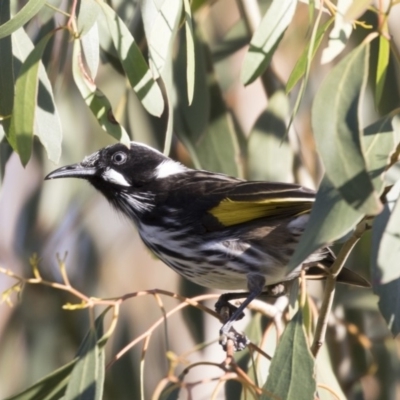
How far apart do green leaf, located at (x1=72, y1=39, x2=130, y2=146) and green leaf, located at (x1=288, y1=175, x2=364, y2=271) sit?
1.83ft

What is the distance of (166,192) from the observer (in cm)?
310

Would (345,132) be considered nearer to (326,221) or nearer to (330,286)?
(326,221)

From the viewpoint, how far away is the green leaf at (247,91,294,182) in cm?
342

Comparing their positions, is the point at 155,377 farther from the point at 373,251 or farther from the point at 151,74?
the point at 373,251

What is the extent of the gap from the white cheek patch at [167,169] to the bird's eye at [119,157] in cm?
12

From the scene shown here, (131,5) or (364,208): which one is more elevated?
(131,5)

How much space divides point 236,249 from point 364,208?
4.27 ft

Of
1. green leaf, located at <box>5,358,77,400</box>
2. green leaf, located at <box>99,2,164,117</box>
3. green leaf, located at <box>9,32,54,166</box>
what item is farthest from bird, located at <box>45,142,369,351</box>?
green leaf, located at <box>9,32,54,166</box>

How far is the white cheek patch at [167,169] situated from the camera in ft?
10.5

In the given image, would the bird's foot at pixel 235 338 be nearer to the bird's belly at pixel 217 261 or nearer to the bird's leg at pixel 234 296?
the bird's belly at pixel 217 261

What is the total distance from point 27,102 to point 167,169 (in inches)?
44.9

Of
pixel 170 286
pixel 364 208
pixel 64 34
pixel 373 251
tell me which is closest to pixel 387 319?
pixel 373 251

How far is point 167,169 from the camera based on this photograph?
3.23 metres

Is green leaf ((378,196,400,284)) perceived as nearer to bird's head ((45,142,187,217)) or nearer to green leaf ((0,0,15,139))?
green leaf ((0,0,15,139))
